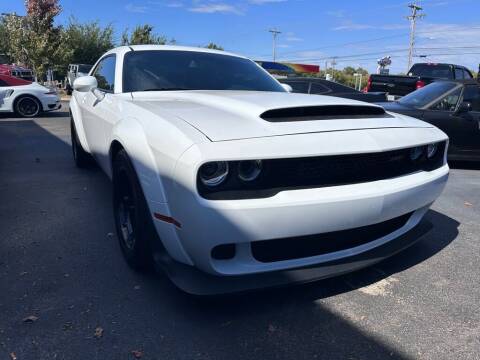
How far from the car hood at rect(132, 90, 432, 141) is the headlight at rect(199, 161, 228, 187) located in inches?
5.0

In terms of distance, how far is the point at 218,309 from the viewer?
2.47 metres

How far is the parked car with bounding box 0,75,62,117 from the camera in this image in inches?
473

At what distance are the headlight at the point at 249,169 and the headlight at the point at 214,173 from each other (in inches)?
3.2

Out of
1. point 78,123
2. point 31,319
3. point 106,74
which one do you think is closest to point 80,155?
point 78,123

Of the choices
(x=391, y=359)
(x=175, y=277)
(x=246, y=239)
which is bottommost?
(x=391, y=359)

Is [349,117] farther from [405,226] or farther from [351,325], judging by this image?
[351,325]

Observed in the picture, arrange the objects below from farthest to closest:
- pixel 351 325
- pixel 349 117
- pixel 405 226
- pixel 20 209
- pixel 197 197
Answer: pixel 20 209 → pixel 405 226 → pixel 349 117 → pixel 351 325 → pixel 197 197

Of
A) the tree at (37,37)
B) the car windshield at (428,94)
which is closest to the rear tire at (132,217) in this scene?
the car windshield at (428,94)

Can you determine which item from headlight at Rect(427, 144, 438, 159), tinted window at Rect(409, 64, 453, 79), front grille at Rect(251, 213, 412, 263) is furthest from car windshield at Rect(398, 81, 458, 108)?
tinted window at Rect(409, 64, 453, 79)

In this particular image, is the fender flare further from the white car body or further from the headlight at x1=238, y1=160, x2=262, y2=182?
the white car body

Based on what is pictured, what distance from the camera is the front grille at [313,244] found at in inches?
91.0

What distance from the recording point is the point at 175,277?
Answer: 7.50 feet

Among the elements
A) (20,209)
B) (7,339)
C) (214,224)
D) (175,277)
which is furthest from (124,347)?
(20,209)

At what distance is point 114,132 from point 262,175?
4.34ft
